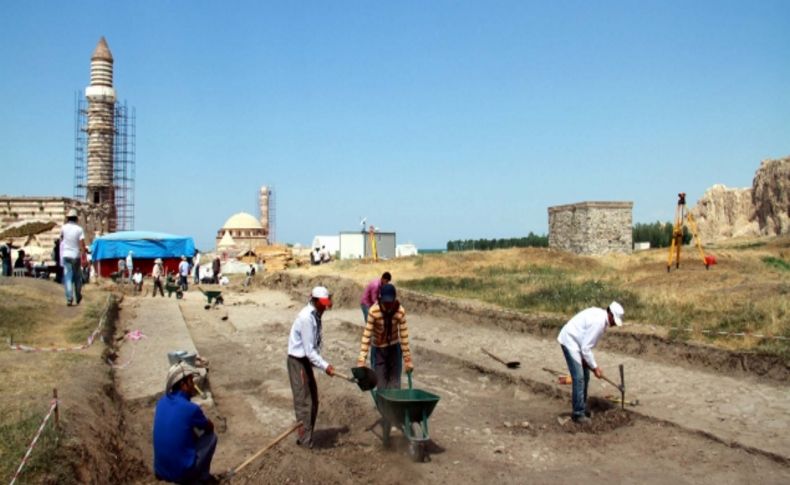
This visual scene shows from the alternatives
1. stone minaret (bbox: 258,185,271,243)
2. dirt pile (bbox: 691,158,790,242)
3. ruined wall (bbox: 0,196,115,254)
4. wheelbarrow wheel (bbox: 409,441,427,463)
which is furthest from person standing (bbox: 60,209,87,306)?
stone minaret (bbox: 258,185,271,243)

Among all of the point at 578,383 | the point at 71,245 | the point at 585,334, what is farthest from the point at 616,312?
the point at 71,245

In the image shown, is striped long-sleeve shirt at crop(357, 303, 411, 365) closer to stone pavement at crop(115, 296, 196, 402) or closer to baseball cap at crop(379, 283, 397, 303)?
baseball cap at crop(379, 283, 397, 303)

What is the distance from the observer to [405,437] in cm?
755

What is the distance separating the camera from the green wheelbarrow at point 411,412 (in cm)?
709

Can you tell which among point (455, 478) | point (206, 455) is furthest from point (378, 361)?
point (206, 455)

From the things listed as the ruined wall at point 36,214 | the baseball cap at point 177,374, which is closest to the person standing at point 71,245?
the baseball cap at point 177,374

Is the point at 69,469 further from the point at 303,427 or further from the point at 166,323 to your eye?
the point at 166,323

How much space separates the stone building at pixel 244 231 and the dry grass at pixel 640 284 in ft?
112

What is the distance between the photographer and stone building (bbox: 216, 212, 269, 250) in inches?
2579

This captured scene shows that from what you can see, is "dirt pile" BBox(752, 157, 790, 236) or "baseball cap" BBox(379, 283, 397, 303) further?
"dirt pile" BBox(752, 157, 790, 236)

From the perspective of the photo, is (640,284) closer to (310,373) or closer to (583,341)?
(583,341)

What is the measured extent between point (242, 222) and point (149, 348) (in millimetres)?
59215

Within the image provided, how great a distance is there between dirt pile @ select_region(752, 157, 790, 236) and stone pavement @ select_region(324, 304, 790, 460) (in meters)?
40.2

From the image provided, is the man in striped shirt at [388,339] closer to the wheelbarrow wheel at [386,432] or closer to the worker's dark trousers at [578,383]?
the wheelbarrow wheel at [386,432]
